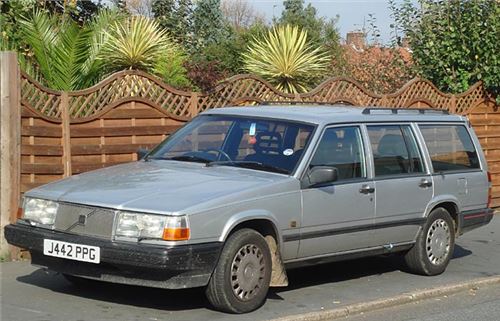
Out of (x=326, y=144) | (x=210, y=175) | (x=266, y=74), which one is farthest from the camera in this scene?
(x=266, y=74)

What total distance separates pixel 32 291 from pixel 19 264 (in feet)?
4.19

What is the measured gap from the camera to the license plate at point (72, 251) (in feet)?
23.6

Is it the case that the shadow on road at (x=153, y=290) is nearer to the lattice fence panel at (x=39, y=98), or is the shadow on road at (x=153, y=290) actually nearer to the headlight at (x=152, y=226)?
the headlight at (x=152, y=226)

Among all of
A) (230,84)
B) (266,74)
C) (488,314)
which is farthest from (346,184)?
(266,74)

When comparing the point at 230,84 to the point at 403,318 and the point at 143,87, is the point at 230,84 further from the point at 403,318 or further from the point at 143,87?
the point at 403,318

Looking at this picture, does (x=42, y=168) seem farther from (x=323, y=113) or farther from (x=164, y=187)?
(x=323, y=113)

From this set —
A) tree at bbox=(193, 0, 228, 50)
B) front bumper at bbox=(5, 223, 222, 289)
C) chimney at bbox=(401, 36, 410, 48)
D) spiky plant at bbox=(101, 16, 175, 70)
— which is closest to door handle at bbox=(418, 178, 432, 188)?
front bumper at bbox=(5, 223, 222, 289)

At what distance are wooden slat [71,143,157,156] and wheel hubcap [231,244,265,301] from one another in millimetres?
3265

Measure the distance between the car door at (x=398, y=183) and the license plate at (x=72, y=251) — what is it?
306 cm

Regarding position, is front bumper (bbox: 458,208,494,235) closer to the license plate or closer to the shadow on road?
the shadow on road

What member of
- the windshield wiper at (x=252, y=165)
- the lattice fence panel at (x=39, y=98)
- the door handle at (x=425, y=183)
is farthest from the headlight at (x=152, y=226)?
A: the door handle at (x=425, y=183)

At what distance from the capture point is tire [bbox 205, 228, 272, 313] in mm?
7395

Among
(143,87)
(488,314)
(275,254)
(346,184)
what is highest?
(143,87)

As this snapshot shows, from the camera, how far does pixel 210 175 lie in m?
8.00
